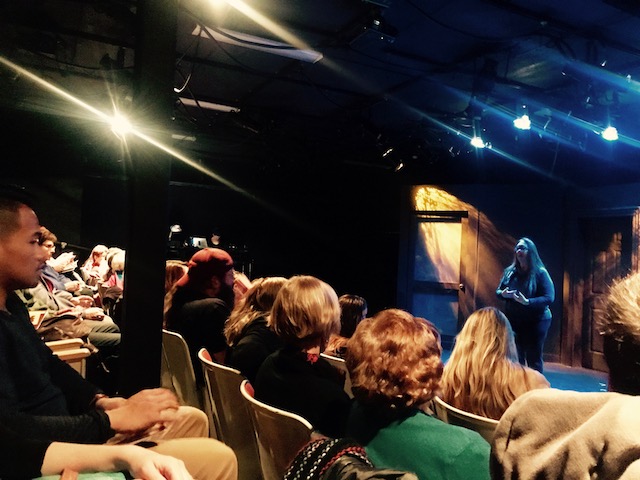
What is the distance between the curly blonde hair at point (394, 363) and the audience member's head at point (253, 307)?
3.64 ft

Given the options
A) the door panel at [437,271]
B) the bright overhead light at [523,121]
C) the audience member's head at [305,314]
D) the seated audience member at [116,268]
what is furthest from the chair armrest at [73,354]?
the door panel at [437,271]

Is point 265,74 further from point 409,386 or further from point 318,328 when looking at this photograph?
point 409,386

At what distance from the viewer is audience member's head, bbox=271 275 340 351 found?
207 centimetres

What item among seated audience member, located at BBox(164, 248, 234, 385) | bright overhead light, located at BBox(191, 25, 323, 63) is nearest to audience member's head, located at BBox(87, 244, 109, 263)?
bright overhead light, located at BBox(191, 25, 323, 63)

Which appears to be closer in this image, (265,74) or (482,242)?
(265,74)

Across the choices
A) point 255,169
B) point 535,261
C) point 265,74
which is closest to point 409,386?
point 535,261

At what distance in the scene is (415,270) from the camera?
8008mm

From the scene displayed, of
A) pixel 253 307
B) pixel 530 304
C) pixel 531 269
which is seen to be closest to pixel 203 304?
pixel 253 307

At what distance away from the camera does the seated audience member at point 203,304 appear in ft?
10.2

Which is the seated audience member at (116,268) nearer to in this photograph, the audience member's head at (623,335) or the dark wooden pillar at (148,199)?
the dark wooden pillar at (148,199)

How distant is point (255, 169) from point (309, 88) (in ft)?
12.5

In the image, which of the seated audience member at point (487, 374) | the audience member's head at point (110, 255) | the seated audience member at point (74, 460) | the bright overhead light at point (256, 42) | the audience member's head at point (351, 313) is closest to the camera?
the seated audience member at point (74, 460)

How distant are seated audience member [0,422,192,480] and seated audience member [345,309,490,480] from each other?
53cm

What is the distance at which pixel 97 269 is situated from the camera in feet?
22.0
